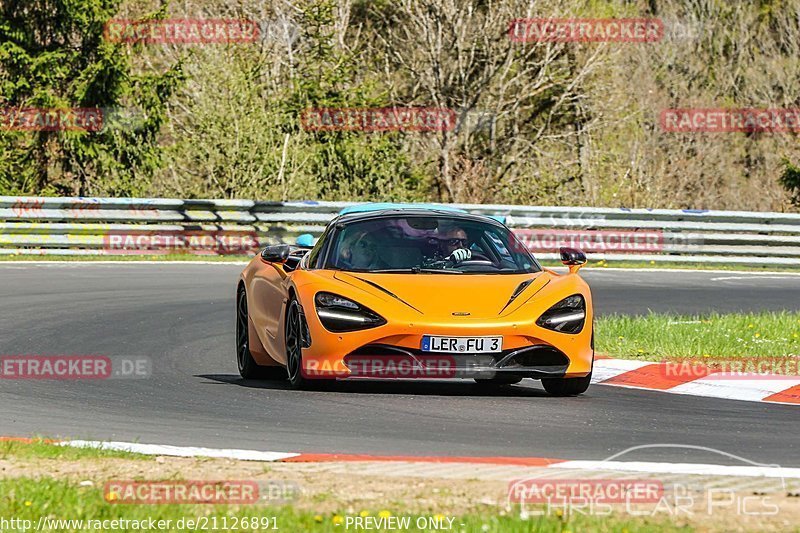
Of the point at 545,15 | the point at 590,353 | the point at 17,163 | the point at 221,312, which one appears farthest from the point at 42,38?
the point at 590,353

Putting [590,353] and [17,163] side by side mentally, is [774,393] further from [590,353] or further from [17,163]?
[17,163]

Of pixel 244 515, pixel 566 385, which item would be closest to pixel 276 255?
pixel 566 385

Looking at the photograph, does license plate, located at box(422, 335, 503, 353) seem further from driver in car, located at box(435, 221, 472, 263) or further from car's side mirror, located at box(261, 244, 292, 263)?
car's side mirror, located at box(261, 244, 292, 263)

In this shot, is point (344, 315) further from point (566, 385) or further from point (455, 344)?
point (566, 385)

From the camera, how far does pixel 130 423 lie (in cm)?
856

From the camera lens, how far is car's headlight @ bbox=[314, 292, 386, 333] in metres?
9.49

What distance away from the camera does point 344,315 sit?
9.57 meters

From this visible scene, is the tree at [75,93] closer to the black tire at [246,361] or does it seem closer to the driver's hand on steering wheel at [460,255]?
the black tire at [246,361]

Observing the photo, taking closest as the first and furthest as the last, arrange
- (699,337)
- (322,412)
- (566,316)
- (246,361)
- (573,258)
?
(322,412), (566,316), (573,258), (246,361), (699,337)

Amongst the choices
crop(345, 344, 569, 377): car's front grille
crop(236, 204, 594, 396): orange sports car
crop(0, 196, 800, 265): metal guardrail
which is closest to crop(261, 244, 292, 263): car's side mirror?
crop(236, 204, 594, 396): orange sports car

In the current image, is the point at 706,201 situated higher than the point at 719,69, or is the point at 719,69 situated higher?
the point at 719,69

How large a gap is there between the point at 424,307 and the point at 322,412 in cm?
107

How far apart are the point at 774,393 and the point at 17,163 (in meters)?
21.2

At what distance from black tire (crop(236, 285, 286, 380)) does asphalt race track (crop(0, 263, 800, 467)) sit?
0.15 m
